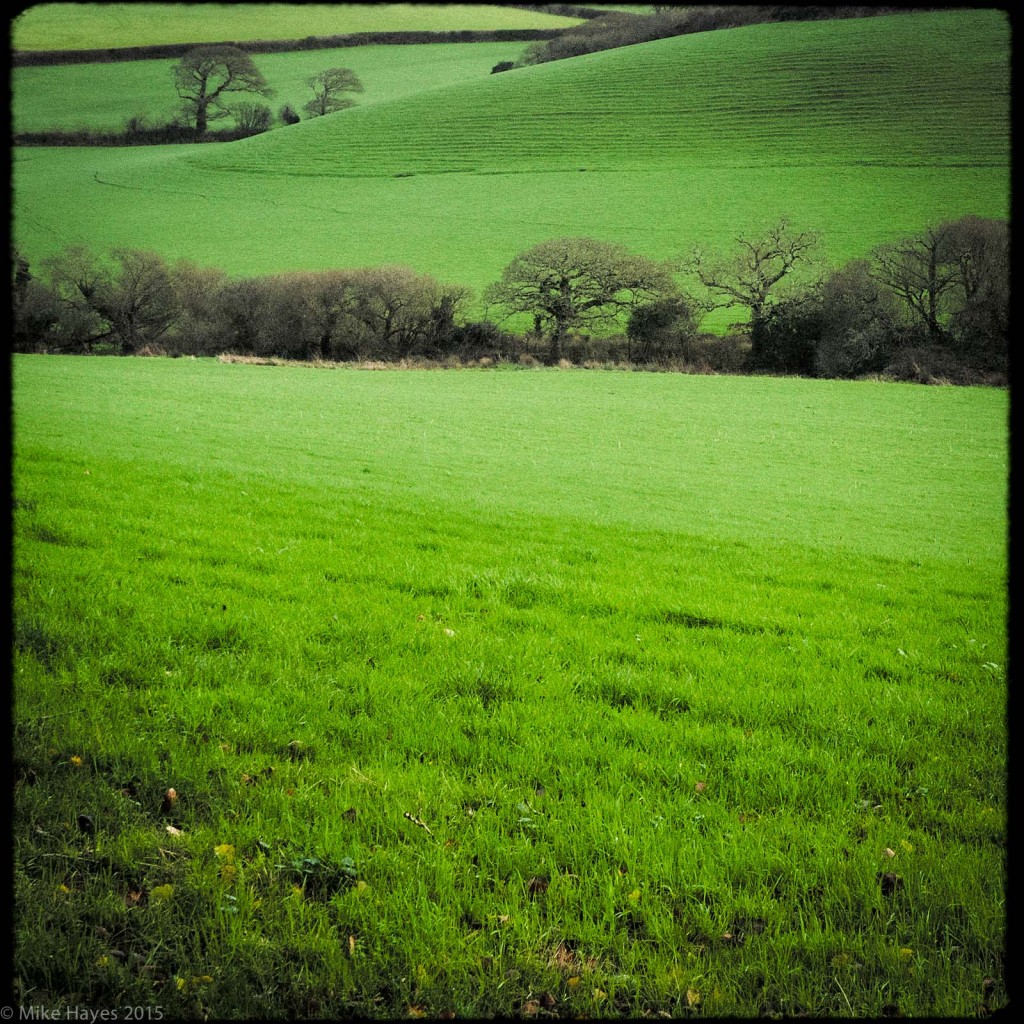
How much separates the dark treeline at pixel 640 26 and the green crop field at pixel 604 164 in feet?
14.1

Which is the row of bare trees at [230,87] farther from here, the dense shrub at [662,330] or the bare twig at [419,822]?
the bare twig at [419,822]

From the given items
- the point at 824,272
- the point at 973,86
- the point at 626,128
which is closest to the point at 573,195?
the point at 626,128

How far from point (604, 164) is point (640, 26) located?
41095 mm

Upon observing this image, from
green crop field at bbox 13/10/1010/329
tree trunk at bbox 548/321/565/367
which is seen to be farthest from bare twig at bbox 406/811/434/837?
green crop field at bbox 13/10/1010/329

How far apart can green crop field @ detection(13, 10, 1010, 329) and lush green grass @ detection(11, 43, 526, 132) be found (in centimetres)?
887

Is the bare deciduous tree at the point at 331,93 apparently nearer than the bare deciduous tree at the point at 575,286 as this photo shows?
No

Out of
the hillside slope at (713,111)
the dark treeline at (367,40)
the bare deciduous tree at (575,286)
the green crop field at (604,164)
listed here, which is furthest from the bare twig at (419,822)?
the dark treeline at (367,40)

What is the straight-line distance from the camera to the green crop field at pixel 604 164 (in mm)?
70562

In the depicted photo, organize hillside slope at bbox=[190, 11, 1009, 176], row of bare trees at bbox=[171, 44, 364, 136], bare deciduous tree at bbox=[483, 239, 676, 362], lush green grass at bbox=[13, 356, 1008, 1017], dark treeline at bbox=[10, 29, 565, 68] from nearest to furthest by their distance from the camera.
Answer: lush green grass at bbox=[13, 356, 1008, 1017] < bare deciduous tree at bbox=[483, 239, 676, 362] < hillside slope at bbox=[190, 11, 1009, 176] < row of bare trees at bbox=[171, 44, 364, 136] < dark treeline at bbox=[10, 29, 565, 68]

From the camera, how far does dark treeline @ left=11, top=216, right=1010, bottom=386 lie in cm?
5066

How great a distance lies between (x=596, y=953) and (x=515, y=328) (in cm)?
5718

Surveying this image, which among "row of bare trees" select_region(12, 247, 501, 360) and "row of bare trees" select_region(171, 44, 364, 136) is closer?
"row of bare trees" select_region(12, 247, 501, 360)

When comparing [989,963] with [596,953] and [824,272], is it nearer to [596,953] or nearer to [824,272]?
[596,953]

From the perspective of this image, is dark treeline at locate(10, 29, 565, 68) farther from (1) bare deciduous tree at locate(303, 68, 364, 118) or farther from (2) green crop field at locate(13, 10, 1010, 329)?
(2) green crop field at locate(13, 10, 1010, 329)
